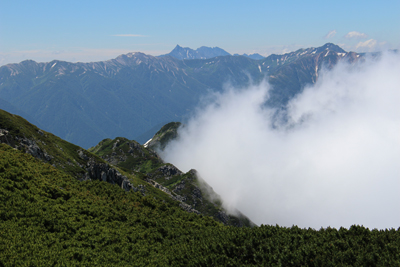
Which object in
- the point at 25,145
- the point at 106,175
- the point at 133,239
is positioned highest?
the point at 106,175

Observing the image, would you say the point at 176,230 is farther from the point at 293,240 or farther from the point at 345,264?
the point at 345,264

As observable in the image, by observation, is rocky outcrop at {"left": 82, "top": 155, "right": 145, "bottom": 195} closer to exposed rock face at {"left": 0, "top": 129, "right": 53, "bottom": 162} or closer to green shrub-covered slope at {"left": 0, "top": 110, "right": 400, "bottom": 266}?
exposed rock face at {"left": 0, "top": 129, "right": 53, "bottom": 162}

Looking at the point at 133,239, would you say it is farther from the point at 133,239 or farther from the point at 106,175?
the point at 106,175

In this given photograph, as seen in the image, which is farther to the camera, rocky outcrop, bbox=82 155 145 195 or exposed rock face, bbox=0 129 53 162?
rocky outcrop, bbox=82 155 145 195

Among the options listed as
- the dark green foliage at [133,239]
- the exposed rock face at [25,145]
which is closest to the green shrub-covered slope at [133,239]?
the dark green foliage at [133,239]

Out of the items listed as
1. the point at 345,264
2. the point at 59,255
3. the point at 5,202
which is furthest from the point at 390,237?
the point at 5,202

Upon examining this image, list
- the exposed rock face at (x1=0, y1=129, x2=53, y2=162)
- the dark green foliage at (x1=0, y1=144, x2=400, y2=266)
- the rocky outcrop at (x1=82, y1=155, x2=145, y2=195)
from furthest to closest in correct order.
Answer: the rocky outcrop at (x1=82, y1=155, x2=145, y2=195) < the exposed rock face at (x1=0, y1=129, x2=53, y2=162) < the dark green foliage at (x1=0, y1=144, x2=400, y2=266)

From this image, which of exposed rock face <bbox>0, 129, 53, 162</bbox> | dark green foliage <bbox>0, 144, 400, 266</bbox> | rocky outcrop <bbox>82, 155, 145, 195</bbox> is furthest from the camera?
rocky outcrop <bbox>82, 155, 145, 195</bbox>

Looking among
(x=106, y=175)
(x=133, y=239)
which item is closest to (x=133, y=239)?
(x=133, y=239)

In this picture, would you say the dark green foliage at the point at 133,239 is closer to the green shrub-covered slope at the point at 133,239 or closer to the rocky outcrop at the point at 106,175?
the green shrub-covered slope at the point at 133,239

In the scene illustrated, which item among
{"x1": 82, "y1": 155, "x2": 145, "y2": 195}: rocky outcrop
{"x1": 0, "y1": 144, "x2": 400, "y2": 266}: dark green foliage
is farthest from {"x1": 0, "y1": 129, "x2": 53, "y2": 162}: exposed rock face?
{"x1": 0, "y1": 144, "x2": 400, "y2": 266}: dark green foliage

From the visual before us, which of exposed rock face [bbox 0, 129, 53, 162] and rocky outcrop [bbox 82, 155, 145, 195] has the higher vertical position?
rocky outcrop [bbox 82, 155, 145, 195]

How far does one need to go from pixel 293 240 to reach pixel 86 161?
150 meters

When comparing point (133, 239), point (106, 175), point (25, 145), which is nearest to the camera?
point (133, 239)
